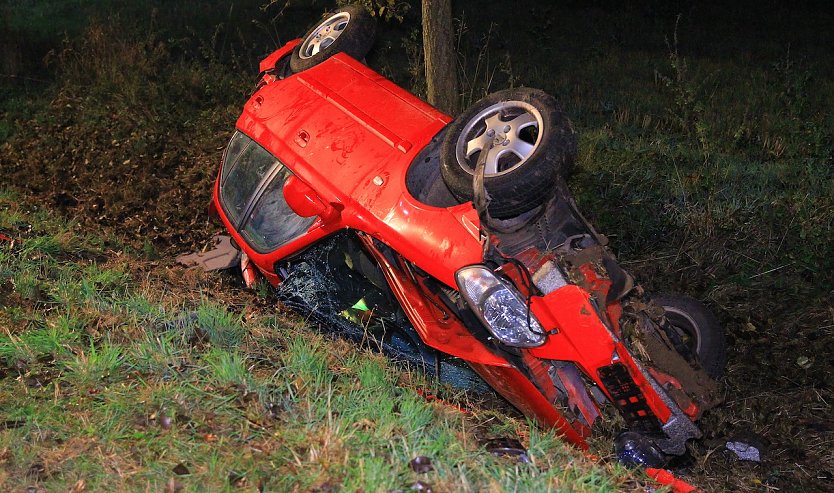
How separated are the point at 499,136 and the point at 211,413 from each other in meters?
2.14

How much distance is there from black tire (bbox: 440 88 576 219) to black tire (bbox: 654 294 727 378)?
3.66ft

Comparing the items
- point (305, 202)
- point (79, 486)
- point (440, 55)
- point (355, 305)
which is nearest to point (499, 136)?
point (305, 202)

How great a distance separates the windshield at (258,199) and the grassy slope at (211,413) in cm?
60

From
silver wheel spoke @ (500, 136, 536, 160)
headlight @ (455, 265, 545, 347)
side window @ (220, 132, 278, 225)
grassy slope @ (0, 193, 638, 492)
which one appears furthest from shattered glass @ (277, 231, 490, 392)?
silver wheel spoke @ (500, 136, 536, 160)

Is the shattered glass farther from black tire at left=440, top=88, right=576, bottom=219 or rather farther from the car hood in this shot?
black tire at left=440, top=88, right=576, bottom=219

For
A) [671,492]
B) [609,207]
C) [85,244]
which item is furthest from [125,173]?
[671,492]

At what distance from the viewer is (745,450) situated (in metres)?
4.84

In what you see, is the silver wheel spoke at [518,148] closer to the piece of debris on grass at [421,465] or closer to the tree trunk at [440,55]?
Result: the piece of debris on grass at [421,465]

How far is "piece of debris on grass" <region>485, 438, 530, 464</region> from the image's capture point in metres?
3.75

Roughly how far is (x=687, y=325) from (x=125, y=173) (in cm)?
537

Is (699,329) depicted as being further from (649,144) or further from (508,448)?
(649,144)

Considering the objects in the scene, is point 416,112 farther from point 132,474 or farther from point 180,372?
point 132,474

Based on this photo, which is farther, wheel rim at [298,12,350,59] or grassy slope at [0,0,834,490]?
wheel rim at [298,12,350,59]

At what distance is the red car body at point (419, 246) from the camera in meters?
4.39
